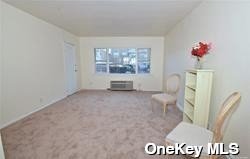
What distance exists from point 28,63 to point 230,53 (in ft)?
12.9

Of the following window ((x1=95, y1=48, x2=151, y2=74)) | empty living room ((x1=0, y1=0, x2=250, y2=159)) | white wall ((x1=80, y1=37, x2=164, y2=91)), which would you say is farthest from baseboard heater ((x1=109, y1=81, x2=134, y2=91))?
empty living room ((x1=0, y1=0, x2=250, y2=159))

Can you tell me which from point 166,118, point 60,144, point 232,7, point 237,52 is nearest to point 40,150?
point 60,144

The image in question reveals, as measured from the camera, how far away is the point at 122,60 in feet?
22.4

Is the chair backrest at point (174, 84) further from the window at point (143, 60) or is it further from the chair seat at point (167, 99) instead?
the window at point (143, 60)

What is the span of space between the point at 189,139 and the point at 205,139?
16 cm

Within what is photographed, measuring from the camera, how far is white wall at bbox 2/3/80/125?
299 cm

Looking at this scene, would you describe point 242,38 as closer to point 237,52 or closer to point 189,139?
point 237,52

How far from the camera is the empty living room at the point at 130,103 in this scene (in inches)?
68.1

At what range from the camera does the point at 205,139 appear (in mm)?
1547

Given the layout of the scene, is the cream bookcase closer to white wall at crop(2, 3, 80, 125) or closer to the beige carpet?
the beige carpet

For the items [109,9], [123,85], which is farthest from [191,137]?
[123,85]

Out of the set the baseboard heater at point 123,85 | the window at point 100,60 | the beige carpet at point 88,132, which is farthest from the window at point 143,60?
the beige carpet at point 88,132

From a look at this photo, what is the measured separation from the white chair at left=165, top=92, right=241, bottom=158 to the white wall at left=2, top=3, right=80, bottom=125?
10.3 ft

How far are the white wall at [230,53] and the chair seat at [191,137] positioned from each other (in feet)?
1.55
